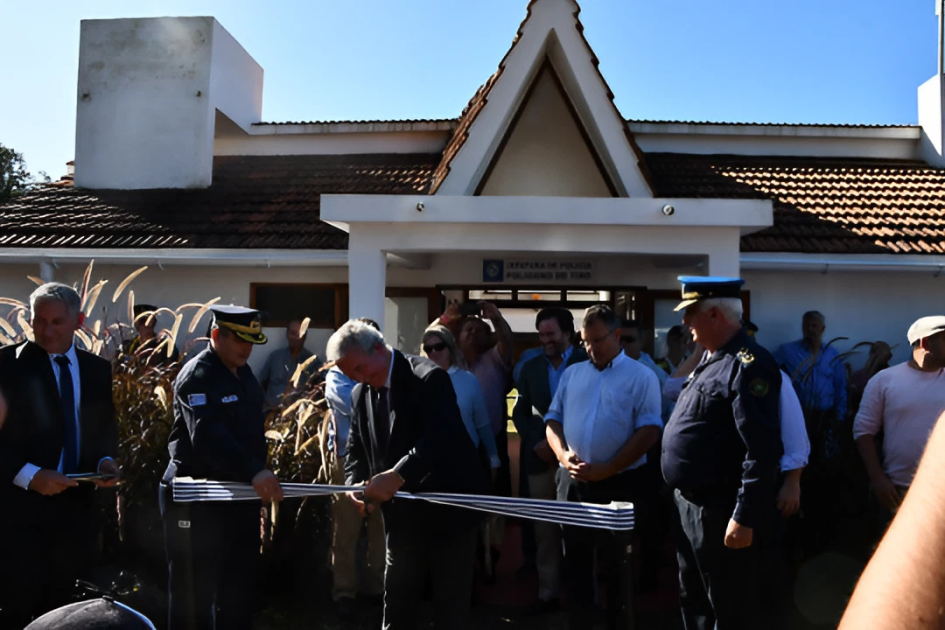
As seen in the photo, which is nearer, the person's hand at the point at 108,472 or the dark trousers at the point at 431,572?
the dark trousers at the point at 431,572

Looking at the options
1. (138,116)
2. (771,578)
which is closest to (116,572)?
(771,578)

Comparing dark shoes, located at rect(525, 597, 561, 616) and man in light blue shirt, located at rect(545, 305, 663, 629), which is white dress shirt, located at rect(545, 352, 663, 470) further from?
dark shoes, located at rect(525, 597, 561, 616)

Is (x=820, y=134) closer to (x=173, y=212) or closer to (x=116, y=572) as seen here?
(x=173, y=212)

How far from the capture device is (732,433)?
135 inches

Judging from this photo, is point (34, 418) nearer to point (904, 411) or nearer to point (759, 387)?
point (759, 387)

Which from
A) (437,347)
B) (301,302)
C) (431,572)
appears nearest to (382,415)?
(431,572)

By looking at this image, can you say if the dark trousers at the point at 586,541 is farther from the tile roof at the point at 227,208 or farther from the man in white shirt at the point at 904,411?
the tile roof at the point at 227,208

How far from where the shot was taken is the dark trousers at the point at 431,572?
11.8 feet

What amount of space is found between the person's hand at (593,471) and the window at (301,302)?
5884 mm

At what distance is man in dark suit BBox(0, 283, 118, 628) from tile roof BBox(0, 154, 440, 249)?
5.29 metres

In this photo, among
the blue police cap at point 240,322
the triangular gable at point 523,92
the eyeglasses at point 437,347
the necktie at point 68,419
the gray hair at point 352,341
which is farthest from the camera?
the triangular gable at point 523,92

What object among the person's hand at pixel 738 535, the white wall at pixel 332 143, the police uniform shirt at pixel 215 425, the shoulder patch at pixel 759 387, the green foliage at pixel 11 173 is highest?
the green foliage at pixel 11 173

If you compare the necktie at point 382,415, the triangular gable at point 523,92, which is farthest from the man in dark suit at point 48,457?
the triangular gable at point 523,92

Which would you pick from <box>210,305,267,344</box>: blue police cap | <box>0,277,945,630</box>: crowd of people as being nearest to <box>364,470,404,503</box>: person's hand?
<box>0,277,945,630</box>: crowd of people
